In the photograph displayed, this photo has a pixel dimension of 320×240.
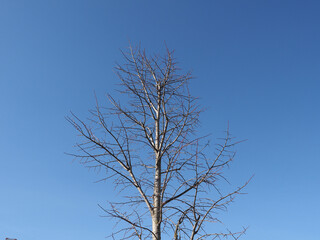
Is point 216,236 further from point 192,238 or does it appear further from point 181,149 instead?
point 181,149

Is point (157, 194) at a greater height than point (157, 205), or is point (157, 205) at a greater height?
point (157, 194)

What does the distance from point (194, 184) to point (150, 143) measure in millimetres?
878

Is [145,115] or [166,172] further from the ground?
[145,115]

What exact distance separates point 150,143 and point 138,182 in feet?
2.03

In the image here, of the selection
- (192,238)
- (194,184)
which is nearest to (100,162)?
(194,184)

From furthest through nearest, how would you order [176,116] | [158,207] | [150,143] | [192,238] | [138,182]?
1. [176,116]
2. [150,143]
3. [138,182]
4. [158,207]
5. [192,238]

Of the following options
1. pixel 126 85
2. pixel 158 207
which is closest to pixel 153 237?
pixel 158 207

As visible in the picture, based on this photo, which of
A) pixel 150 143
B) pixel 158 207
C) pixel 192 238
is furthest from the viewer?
pixel 150 143

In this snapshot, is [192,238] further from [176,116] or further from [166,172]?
[176,116]

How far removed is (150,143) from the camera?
4.60 metres

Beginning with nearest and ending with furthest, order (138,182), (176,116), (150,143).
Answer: (138,182)
(150,143)
(176,116)

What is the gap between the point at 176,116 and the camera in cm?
491

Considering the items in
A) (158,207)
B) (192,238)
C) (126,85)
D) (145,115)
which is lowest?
(192,238)

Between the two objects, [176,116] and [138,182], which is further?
[176,116]
